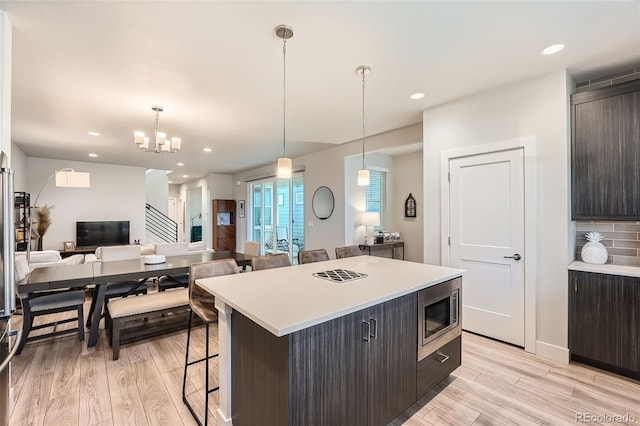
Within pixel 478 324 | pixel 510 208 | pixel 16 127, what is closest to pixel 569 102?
pixel 510 208

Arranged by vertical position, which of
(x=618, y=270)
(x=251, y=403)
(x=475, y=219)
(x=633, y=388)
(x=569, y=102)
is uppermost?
(x=569, y=102)

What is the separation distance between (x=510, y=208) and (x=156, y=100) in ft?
13.3

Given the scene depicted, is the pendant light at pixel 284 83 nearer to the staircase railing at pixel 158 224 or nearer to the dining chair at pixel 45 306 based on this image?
the dining chair at pixel 45 306

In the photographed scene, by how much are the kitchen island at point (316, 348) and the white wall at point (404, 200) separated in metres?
3.60

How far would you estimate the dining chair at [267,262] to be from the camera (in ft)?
8.64

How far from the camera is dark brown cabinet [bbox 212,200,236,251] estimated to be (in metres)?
8.95

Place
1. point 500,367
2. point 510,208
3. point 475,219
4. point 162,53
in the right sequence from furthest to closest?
point 475,219 < point 510,208 < point 500,367 < point 162,53

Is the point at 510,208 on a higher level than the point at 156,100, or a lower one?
lower

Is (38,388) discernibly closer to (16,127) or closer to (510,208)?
(16,127)

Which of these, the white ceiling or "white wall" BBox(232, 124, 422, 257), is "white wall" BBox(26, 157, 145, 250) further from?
"white wall" BBox(232, 124, 422, 257)

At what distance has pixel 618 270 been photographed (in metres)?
2.42

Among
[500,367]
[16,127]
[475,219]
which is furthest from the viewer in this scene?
[16,127]

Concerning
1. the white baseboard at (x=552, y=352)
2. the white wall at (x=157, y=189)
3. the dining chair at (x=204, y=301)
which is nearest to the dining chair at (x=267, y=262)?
the dining chair at (x=204, y=301)

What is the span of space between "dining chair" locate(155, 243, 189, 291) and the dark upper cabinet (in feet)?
15.3
